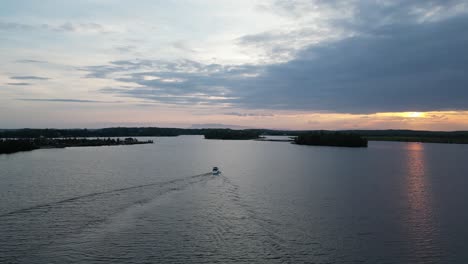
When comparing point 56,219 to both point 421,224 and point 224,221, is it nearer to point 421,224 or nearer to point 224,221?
point 224,221

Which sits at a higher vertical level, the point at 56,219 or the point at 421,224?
the point at 56,219

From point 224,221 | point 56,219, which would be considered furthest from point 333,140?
point 56,219

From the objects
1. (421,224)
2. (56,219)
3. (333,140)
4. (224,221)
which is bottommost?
(421,224)

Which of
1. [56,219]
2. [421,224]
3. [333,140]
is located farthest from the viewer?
[333,140]

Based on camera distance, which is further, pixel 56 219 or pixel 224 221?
pixel 224 221

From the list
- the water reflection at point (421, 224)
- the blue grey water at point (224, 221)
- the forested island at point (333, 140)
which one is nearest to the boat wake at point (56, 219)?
the blue grey water at point (224, 221)

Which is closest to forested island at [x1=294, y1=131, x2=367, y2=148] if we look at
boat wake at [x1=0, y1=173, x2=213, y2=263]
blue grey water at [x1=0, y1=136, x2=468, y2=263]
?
blue grey water at [x1=0, y1=136, x2=468, y2=263]

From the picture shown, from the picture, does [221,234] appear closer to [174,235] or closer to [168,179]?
[174,235]

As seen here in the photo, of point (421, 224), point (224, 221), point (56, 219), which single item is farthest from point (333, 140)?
point (56, 219)

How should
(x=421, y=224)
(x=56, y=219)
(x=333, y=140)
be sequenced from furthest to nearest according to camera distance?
1. (x=333, y=140)
2. (x=421, y=224)
3. (x=56, y=219)
